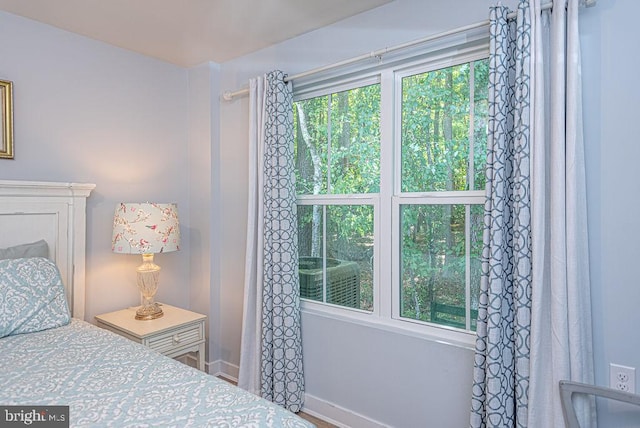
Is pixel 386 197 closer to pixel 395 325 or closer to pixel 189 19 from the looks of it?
pixel 395 325

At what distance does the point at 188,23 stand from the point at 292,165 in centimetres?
101

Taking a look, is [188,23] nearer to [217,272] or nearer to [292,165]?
[292,165]

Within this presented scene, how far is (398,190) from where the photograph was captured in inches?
83.0

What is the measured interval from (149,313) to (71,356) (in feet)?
2.93

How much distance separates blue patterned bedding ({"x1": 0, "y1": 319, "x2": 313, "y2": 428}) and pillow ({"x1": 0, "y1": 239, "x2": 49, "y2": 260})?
0.53 m

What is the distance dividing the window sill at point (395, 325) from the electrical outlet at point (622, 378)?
0.52 meters

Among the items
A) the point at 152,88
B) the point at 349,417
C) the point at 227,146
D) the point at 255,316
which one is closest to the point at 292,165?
the point at 227,146

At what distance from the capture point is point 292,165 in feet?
7.81

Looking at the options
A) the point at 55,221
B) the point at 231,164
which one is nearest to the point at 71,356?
the point at 55,221

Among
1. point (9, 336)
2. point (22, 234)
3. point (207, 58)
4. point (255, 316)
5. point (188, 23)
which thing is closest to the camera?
point (9, 336)

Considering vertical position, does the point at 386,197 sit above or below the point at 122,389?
above

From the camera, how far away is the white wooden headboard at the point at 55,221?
2.07m

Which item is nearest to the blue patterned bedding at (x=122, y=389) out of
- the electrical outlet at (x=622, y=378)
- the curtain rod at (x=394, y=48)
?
the electrical outlet at (x=622, y=378)

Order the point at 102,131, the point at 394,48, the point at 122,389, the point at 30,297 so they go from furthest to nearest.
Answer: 1. the point at 102,131
2. the point at 394,48
3. the point at 30,297
4. the point at 122,389
